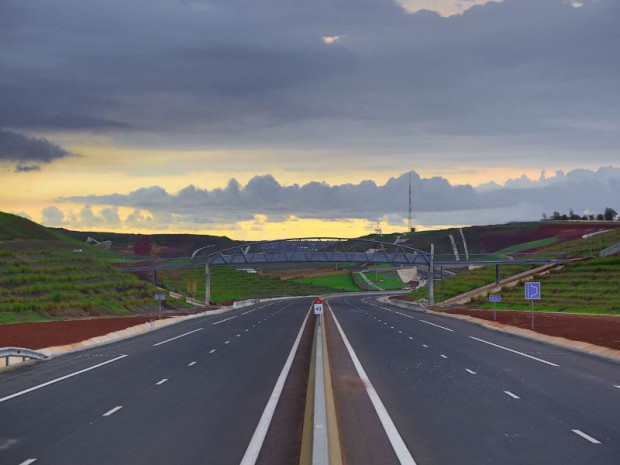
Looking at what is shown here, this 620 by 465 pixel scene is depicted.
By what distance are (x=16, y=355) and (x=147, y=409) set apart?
15.8m

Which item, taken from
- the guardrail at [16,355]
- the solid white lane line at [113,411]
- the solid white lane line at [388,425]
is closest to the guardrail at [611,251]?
the solid white lane line at [388,425]

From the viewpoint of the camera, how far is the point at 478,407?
22688 mm

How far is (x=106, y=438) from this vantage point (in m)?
18.0

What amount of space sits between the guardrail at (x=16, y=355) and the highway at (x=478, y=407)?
13.8 m

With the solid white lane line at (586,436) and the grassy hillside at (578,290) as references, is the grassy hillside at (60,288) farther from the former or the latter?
the solid white lane line at (586,436)

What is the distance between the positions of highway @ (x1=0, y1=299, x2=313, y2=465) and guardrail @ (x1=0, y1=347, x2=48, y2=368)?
101cm

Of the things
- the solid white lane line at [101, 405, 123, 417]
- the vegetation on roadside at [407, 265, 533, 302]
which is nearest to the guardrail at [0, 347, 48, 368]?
the solid white lane line at [101, 405, 123, 417]

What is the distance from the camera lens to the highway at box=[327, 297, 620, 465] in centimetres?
1644

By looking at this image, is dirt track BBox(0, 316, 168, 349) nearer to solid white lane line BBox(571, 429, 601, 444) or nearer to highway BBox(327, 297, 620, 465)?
highway BBox(327, 297, 620, 465)

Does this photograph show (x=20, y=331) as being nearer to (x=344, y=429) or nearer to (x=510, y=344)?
(x=510, y=344)

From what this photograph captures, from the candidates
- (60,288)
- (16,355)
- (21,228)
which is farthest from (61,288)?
(21,228)

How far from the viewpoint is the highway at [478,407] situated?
16.4 m

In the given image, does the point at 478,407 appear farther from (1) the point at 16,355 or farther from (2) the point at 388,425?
(1) the point at 16,355

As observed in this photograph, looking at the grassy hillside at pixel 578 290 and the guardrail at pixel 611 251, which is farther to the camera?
the guardrail at pixel 611 251
